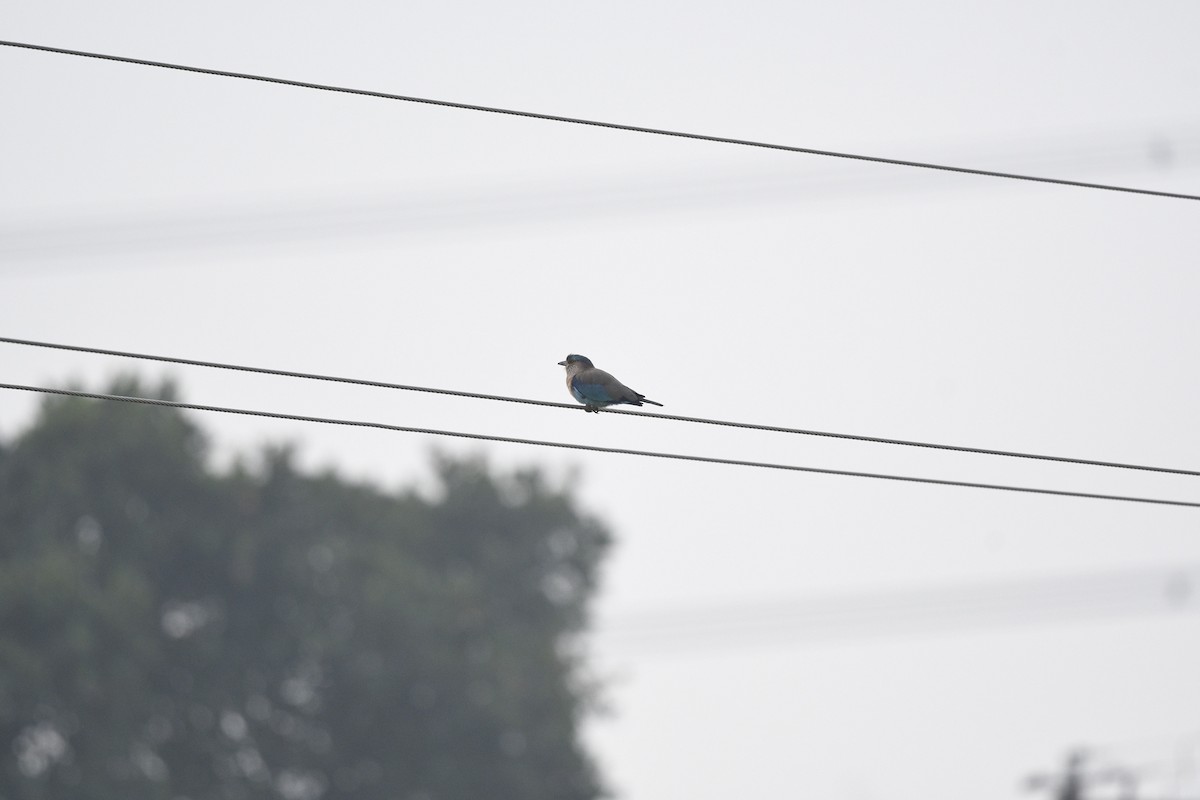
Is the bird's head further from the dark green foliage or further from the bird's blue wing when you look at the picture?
the dark green foliage

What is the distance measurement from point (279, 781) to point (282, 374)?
47.5m

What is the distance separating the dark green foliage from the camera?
186 feet

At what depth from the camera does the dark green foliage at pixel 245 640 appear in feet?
186

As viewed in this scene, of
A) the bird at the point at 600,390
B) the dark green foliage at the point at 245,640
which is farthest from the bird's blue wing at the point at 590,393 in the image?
the dark green foliage at the point at 245,640

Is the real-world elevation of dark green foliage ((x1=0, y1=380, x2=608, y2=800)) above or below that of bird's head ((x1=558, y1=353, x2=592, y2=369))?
above

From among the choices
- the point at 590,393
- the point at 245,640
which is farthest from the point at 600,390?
the point at 245,640

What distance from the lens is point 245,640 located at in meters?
61.5

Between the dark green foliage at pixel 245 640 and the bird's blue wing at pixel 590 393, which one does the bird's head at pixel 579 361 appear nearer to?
the bird's blue wing at pixel 590 393

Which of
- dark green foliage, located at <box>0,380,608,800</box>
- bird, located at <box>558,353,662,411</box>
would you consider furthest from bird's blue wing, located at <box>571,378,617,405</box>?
dark green foliage, located at <box>0,380,608,800</box>

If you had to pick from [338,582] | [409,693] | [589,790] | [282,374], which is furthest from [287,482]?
[282,374]

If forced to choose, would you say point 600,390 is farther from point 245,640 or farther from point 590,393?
point 245,640

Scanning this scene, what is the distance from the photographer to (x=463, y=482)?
67.5m

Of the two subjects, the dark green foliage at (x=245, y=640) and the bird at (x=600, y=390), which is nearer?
the bird at (x=600, y=390)

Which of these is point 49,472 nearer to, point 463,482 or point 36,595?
point 36,595
